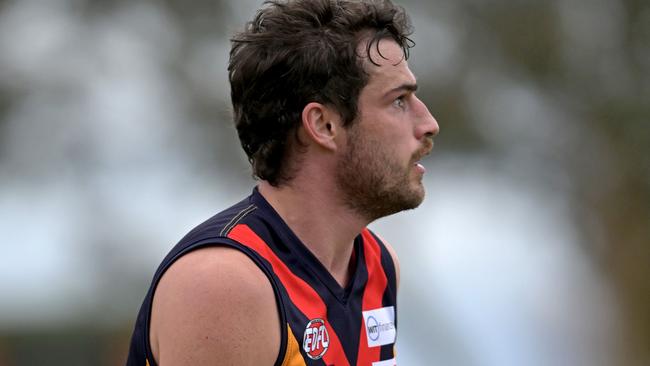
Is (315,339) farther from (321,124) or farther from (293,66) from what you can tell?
(293,66)

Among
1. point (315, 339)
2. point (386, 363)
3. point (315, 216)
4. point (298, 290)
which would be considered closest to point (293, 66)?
point (315, 216)

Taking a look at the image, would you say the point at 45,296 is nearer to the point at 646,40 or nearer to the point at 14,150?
the point at 14,150

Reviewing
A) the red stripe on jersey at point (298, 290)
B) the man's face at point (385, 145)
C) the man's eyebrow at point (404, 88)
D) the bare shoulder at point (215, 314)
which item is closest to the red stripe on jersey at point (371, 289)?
the red stripe on jersey at point (298, 290)

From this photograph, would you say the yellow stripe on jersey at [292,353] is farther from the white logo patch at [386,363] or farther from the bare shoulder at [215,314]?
the white logo patch at [386,363]

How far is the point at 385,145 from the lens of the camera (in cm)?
324

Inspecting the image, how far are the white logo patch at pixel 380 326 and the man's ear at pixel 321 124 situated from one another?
0.58 m

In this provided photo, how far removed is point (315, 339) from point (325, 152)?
2.01 feet

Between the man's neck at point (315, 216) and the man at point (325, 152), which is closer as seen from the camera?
the man at point (325, 152)

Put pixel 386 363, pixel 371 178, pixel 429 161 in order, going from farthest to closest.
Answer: pixel 429 161
pixel 386 363
pixel 371 178

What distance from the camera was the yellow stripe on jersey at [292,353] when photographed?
9.43 ft

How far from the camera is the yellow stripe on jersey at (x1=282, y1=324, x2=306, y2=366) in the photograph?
2875mm

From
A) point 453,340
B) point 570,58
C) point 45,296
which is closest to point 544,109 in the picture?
point 570,58

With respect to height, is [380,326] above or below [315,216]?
below

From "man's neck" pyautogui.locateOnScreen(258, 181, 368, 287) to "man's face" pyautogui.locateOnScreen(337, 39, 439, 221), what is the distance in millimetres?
52
